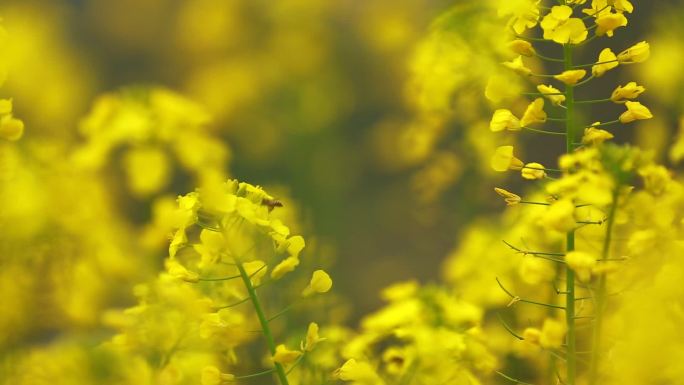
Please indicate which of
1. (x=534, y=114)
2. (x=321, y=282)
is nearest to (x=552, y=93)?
(x=534, y=114)

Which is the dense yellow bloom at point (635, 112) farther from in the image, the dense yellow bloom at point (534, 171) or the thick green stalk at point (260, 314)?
the thick green stalk at point (260, 314)

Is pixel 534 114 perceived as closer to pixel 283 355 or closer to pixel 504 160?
pixel 504 160

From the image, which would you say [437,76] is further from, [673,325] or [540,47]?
[540,47]

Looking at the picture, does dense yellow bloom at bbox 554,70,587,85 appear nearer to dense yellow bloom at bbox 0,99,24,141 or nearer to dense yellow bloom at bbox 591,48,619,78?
dense yellow bloom at bbox 591,48,619,78

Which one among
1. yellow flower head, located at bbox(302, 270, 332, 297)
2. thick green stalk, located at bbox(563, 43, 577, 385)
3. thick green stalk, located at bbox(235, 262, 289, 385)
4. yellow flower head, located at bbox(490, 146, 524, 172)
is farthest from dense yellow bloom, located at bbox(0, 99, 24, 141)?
thick green stalk, located at bbox(563, 43, 577, 385)

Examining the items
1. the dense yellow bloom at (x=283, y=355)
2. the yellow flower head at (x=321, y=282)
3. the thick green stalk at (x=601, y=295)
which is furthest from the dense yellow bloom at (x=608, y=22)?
the dense yellow bloom at (x=283, y=355)

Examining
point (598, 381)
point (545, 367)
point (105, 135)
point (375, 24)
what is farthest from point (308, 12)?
point (598, 381)

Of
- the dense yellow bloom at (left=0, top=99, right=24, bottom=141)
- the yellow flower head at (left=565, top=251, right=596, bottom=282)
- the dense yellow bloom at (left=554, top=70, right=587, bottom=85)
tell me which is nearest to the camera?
the yellow flower head at (left=565, top=251, right=596, bottom=282)
